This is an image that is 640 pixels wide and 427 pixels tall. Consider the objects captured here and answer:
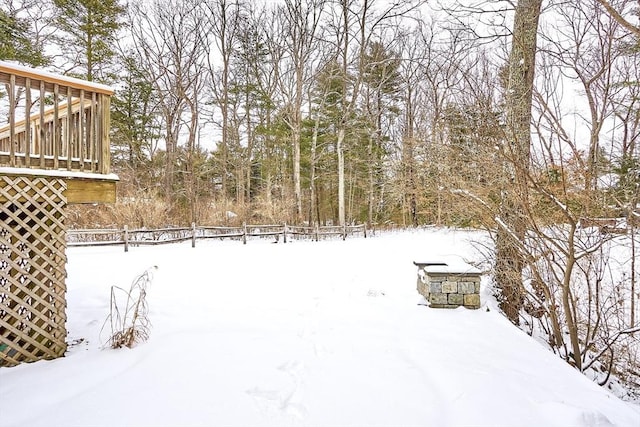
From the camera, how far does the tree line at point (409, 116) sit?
384 centimetres

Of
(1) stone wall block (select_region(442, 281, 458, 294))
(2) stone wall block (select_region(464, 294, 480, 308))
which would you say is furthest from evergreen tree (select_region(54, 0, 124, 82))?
(2) stone wall block (select_region(464, 294, 480, 308))

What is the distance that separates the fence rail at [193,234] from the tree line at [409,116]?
0.97 m

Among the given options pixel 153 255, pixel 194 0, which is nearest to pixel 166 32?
pixel 194 0

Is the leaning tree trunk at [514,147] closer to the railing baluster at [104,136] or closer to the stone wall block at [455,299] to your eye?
the stone wall block at [455,299]

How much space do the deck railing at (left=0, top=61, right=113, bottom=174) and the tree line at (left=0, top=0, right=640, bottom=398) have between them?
4171 millimetres

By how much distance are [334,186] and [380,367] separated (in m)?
21.3

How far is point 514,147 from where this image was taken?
13.7 feet

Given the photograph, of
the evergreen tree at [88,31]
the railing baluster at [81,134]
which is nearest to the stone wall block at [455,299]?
the railing baluster at [81,134]

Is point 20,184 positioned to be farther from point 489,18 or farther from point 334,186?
point 334,186

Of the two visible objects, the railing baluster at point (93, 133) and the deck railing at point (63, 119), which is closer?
the deck railing at point (63, 119)

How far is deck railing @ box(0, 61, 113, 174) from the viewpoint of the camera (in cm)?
312

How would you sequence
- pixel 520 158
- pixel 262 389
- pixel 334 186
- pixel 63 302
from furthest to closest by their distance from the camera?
pixel 334 186 → pixel 520 158 → pixel 63 302 → pixel 262 389

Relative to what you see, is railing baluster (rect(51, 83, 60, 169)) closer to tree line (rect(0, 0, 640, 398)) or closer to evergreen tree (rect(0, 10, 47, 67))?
tree line (rect(0, 0, 640, 398))

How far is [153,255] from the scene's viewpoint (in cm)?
907
